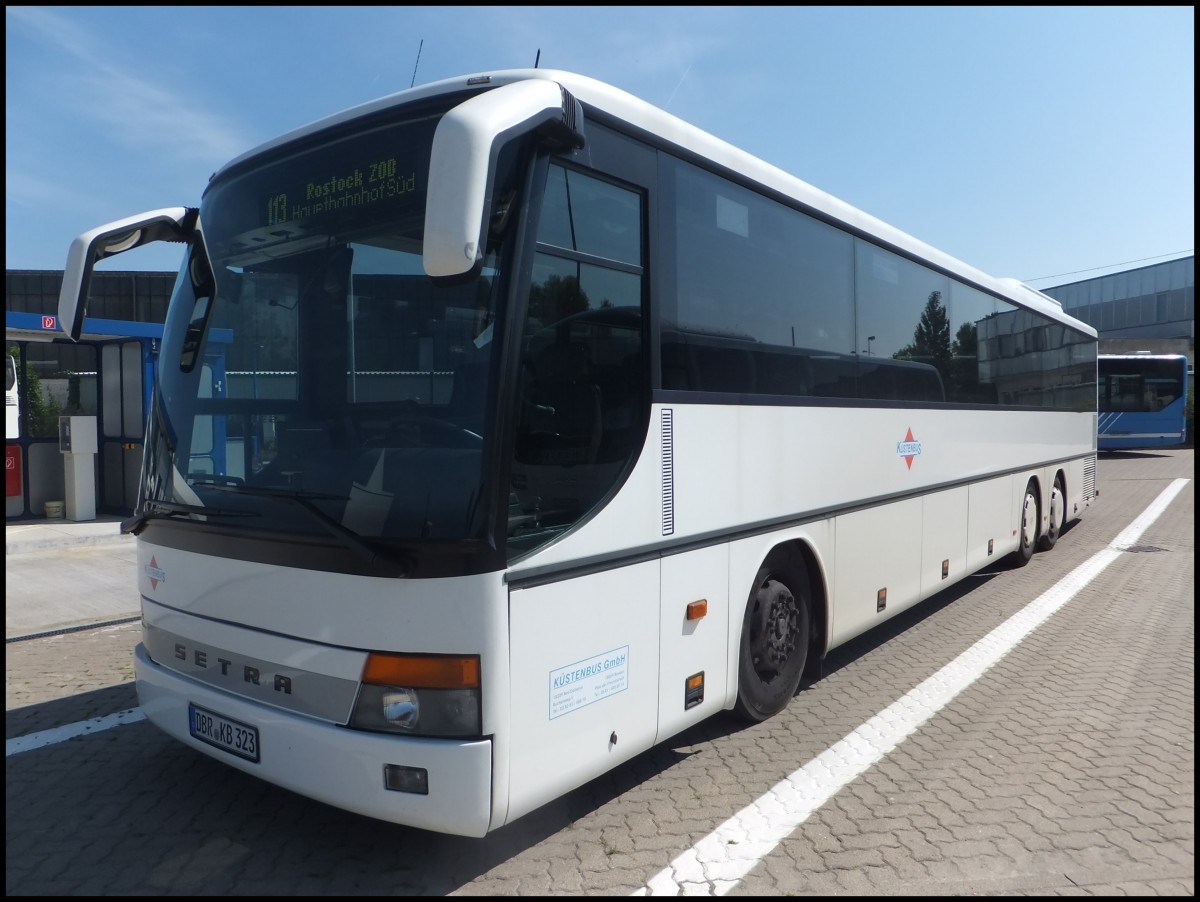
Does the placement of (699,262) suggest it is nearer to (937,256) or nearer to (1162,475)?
(937,256)

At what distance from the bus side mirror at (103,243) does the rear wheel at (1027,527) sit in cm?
920

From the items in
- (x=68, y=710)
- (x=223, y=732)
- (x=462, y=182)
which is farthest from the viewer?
(x=68, y=710)

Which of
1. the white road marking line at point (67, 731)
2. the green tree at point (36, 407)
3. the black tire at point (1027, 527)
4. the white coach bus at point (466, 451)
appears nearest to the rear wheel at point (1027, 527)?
the black tire at point (1027, 527)

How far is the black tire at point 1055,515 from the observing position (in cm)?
1190

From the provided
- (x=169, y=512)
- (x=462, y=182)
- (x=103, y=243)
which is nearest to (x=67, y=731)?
(x=169, y=512)

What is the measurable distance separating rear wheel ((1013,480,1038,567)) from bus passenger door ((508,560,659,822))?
7.78 m

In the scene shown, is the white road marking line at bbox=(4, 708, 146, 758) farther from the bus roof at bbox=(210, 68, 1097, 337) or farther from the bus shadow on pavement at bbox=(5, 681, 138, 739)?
the bus roof at bbox=(210, 68, 1097, 337)

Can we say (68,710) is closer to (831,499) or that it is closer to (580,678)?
(580,678)

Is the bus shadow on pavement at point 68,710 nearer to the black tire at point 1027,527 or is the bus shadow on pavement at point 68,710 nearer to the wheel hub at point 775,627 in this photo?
the wheel hub at point 775,627

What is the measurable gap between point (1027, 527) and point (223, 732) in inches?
382

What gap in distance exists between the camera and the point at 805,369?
18.4 ft

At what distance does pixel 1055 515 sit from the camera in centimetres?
1225

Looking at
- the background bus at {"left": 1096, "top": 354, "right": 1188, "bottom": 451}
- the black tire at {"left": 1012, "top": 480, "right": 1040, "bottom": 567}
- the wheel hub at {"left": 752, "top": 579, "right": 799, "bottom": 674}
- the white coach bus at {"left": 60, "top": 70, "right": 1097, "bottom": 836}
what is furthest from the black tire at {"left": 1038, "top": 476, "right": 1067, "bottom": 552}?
the background bus at {"left": 1096, "top": 354, "right": 1188, "bottom": 451}

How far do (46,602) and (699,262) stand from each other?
7.44 m
